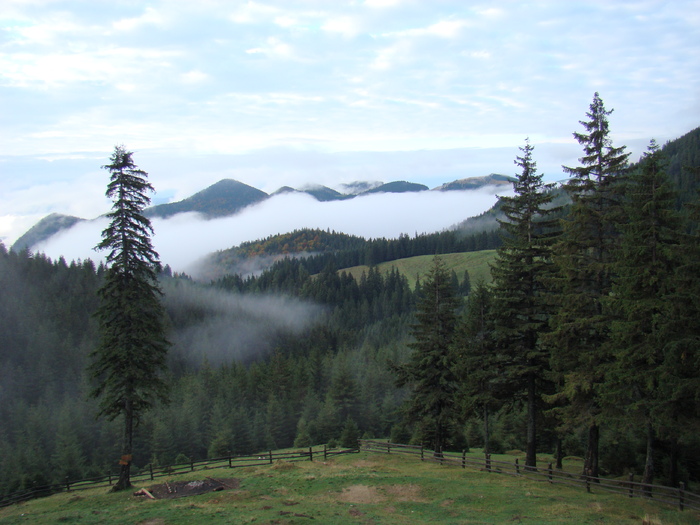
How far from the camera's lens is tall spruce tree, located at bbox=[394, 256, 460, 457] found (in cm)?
3400

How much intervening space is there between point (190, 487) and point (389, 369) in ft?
56.0

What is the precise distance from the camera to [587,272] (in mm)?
23484

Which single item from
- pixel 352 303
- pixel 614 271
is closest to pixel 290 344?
pixel 352 303

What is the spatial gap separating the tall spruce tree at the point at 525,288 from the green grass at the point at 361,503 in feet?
18.6

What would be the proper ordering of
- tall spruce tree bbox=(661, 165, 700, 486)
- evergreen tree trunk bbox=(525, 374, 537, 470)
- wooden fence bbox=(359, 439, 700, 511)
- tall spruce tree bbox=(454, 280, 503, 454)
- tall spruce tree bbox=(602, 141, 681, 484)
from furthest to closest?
1. tall spruce tree bbox=(454, 280, 503, 454)
2. evergreen tree trunk bbox=(525, 374, 537, 470)
3. wooden fence bbox=(359, 439, 700, 511)
4. tall spruce tree bbox=(602, 141, 681, 484)
5. tall spruce tree bbox=(661, 165, 700, 486)

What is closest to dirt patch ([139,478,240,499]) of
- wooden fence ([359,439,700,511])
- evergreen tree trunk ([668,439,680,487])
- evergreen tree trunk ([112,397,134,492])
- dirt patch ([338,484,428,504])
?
evergreen tree trunk ([112,397,134,492])

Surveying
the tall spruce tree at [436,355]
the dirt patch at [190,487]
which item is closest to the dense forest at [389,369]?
the tall spruce tree at [436,355]

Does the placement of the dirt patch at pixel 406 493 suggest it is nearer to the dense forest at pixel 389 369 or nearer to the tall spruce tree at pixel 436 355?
the dense forest at pixel 389 369

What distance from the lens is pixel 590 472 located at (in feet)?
82.5

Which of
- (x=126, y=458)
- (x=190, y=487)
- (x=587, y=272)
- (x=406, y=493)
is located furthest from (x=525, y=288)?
(x=126, y=458)

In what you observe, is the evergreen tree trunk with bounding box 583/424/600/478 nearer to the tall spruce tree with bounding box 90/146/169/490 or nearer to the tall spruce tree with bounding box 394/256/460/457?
the tall spruce tree with bounding box 394/256/460/457

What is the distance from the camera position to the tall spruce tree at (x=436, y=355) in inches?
1339

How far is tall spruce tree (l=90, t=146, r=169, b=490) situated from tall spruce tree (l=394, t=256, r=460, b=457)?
18354 millimetres

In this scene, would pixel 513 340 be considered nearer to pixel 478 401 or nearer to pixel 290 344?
pixel 478 401
